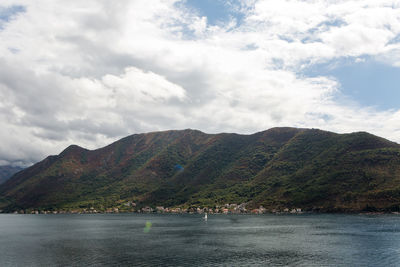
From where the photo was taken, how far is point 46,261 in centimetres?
10631

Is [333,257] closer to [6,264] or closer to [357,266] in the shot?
[357,266]

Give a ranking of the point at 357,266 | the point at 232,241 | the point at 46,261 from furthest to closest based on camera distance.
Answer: the point at 232,241 < the point at 46,261 < the point at 357,266

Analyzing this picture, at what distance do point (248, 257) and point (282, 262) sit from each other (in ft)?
42.4

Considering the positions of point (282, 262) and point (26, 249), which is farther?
point (26, 249)

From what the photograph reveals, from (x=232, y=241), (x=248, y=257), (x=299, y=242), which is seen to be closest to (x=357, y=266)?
(x=248, y=257)

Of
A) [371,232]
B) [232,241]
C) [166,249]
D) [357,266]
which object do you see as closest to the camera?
[357,266]

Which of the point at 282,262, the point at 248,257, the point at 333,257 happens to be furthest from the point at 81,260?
the point at 333,257

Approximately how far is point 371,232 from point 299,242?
48723mm

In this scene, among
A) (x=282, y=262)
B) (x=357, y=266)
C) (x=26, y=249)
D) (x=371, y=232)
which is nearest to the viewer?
(x=357, y=266)

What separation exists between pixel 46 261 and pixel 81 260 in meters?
11.7

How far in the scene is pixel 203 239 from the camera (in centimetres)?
15425

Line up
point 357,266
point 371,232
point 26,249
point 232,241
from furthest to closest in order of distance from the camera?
1. point 371,232
2. point 232,241
3. point 26,249
4. point 357,266

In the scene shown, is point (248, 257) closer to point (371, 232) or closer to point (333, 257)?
point (333, 257)

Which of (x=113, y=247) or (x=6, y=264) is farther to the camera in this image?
(x=113, y=247)
